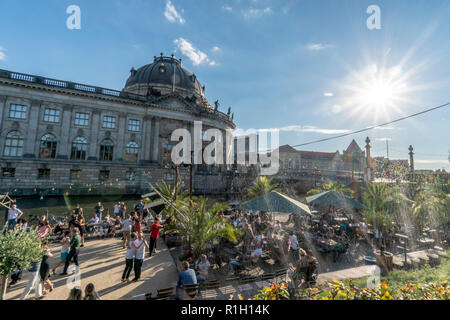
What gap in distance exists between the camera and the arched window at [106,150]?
32844mm

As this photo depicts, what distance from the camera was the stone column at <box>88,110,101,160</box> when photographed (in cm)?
3184

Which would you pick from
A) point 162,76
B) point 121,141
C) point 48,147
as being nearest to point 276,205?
point 121,141

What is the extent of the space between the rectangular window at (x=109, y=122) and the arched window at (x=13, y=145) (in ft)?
34.3

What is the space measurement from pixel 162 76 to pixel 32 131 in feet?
87.7

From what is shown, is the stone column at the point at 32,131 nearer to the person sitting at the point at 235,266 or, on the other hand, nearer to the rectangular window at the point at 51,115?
the rectangular window at the point at 51,115

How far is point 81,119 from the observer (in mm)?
31562

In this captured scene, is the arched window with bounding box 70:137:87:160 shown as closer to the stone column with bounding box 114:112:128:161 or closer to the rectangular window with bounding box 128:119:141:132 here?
the stone column with bounding box 114:112:128:161

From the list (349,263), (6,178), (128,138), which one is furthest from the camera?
(128,138)

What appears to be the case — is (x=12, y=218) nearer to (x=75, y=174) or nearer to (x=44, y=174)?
(x=75, y=174)
